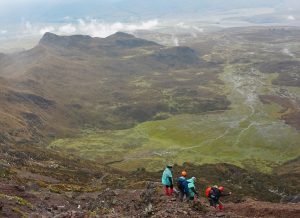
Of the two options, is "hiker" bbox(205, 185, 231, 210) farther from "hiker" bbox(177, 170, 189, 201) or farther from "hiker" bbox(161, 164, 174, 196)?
"hiker" bbox(161, 164, 174, 196)

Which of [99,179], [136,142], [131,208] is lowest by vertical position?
[136,142]

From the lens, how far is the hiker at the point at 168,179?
158 ft

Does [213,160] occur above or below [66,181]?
below

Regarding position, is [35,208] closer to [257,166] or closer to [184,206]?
[184,206]

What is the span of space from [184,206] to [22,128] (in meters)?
150

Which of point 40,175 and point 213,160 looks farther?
point 213,160

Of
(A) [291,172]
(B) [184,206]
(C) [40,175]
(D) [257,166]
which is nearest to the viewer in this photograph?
(B) [184,206]

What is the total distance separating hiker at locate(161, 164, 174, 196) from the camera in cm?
4825

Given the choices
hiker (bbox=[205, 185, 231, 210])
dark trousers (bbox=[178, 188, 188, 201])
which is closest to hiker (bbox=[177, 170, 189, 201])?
dark trousers (bbox=[178, 188, 188, 201])

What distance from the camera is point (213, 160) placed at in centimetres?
16475

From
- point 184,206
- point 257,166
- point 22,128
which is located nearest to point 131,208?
point 184,206

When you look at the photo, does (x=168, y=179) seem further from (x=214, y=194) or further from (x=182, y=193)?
(x=214, y=194)

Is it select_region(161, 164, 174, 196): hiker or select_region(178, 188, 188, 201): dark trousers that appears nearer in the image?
select_region(178, 188, 188, 201): dark trousers

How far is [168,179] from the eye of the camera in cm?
4881
